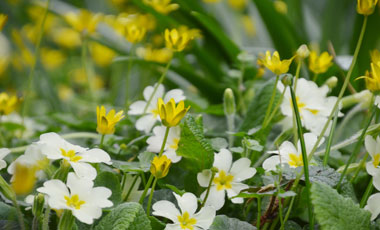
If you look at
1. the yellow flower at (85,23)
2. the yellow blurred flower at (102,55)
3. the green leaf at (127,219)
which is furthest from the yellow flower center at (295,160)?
the yellow blurred flower at (102,55)

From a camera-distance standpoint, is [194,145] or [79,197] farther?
[194,145]

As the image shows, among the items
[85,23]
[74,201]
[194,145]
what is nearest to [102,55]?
[85,23]

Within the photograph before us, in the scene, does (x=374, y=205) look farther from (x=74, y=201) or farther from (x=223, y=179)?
(x=74, y=201)

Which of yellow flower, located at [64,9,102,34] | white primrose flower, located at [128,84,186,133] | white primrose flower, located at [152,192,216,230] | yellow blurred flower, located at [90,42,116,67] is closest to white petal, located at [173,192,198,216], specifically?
A: white primrose flower, located at [152,192,216,230]

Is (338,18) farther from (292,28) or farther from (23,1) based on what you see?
(23,1)

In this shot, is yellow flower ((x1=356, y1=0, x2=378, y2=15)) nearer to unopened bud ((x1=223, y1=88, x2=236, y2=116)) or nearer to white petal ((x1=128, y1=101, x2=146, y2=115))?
unopened bud ((x1=223, y1=88, x2=236, y2=116))

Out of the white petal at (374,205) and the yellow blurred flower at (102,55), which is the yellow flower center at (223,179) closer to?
the white petal at (374,205)
